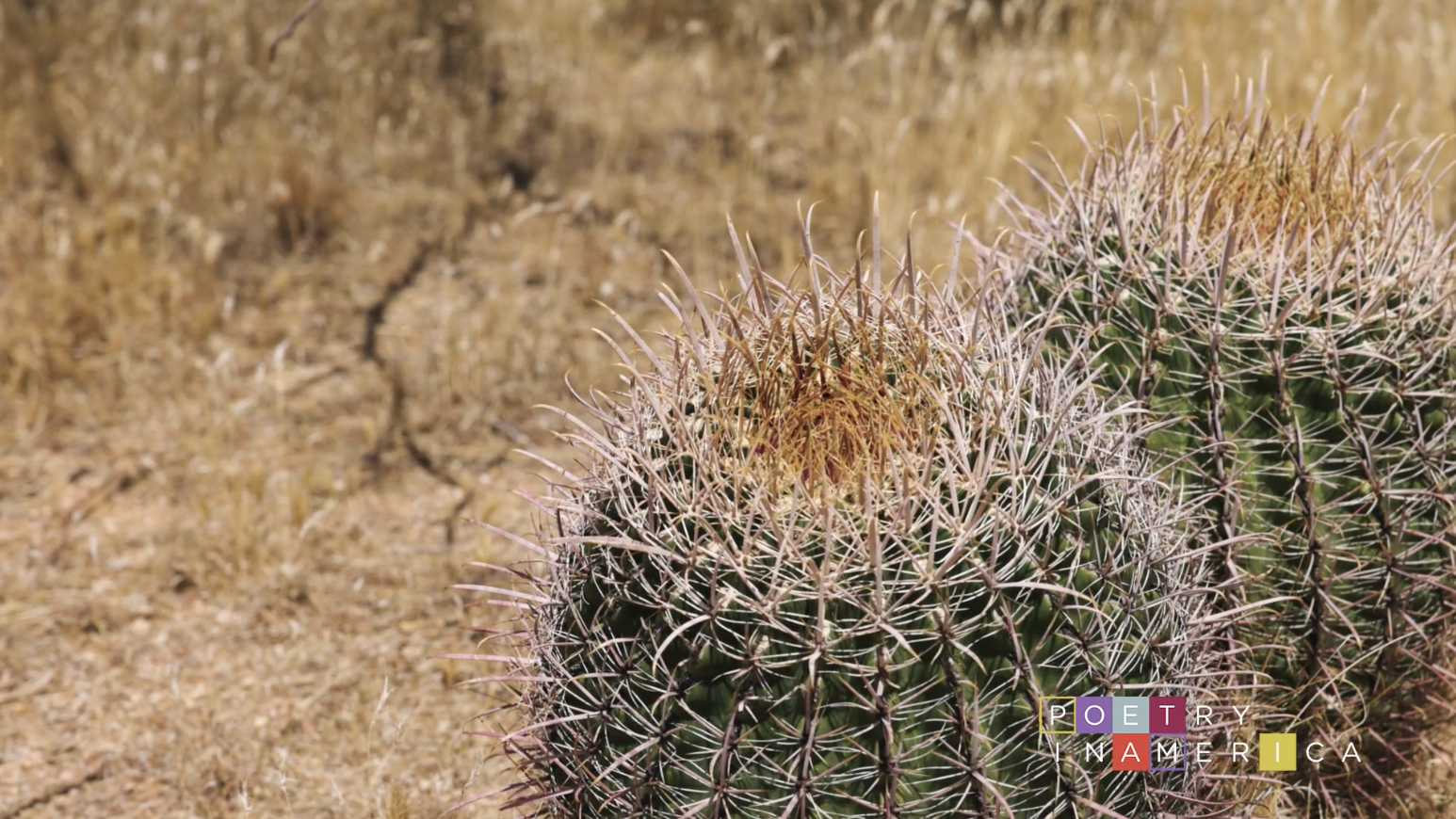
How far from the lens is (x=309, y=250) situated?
550cm

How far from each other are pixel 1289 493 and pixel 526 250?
3.61m

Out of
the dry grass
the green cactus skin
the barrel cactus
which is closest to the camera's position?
the barrel cactus

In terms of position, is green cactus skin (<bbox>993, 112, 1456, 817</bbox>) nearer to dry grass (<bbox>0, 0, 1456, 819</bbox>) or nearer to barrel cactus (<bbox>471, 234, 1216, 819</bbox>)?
barrel cactus (<bbox>471, 234, 1216, 819</bbox>)

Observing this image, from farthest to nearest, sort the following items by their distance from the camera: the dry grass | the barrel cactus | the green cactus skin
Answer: the dry grass, the green cactus skin, the barrel cactus

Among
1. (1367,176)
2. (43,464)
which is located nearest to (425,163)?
(43,464)

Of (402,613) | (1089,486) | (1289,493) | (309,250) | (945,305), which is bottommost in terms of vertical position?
(402,613)

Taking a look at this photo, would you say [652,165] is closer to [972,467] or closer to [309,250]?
[309,250]

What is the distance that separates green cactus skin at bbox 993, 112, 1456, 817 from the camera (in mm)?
2408

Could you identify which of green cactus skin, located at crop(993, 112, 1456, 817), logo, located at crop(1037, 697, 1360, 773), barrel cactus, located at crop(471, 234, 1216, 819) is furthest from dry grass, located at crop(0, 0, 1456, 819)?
green cactus skin, located at crop(993, 112, 1456, 817)

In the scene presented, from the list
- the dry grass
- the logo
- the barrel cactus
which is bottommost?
the dry grass

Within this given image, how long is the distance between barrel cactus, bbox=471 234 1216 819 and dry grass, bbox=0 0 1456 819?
116 centimetres

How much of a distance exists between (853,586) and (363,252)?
410 centimetres

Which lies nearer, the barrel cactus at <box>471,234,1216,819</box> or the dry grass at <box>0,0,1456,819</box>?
the barrel cactus at <box>471,234,1216,819</box>

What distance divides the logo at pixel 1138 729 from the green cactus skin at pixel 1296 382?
19cm
